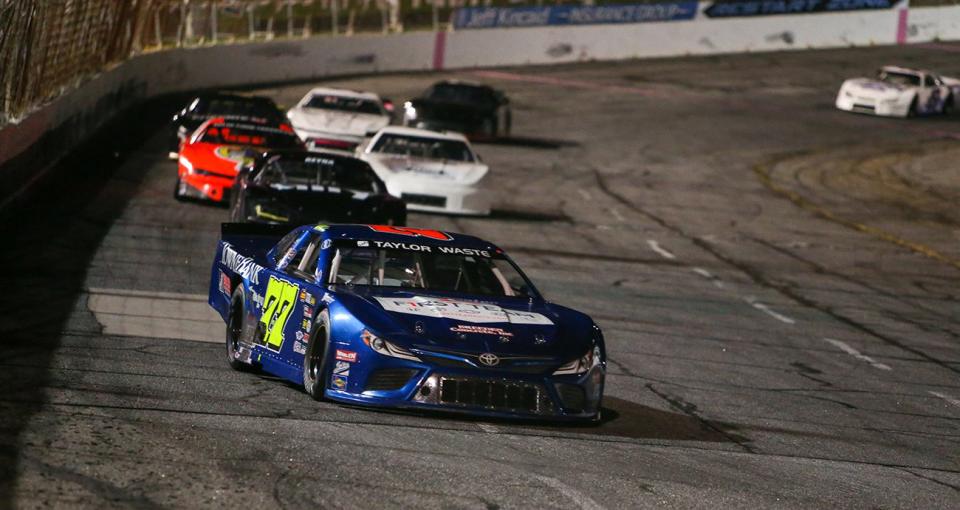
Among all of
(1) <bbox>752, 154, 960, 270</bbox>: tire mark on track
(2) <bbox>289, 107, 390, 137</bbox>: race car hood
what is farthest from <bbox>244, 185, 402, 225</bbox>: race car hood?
(2) <bbox>289, 107, 390, 137</bbox>: race car hood

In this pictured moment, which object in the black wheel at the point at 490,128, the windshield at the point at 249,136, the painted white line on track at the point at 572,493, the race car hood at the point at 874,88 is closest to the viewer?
the painted white line on track at the point at 572,493

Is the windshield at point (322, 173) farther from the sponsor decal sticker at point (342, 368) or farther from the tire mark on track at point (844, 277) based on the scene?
the sponsor decal sticker at point (342, 368)

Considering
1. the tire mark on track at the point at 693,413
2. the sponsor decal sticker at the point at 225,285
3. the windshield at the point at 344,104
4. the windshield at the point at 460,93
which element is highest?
the sponsor decal sticker at the point at 225,285

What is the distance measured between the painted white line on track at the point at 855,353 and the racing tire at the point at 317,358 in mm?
6061

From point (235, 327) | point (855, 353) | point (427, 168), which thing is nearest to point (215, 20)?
point (427, 168)

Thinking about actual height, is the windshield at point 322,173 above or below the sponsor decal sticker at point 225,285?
below

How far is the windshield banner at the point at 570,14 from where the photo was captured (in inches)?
2023

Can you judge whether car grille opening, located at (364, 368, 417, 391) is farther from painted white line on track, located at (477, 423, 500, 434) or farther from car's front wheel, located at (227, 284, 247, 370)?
car's front wheel, located at (227, 284, 247, 370)

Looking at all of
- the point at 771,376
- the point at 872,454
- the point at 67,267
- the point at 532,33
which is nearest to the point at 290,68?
the point at 532,33

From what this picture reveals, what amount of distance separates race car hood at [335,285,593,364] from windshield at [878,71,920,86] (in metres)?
35.4

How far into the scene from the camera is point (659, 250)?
2186 cm

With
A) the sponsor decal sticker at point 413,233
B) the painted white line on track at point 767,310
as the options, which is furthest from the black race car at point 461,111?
the sponsor decal sticker at point 413,233

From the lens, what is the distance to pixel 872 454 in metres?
9.75

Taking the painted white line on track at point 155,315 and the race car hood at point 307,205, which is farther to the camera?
the race car hood at point 307,205
